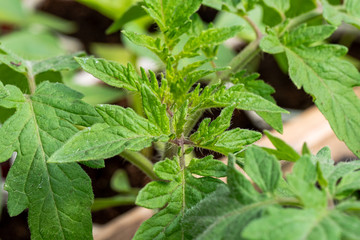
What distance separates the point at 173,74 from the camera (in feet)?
2.55

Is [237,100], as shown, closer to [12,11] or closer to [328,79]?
[328,79]

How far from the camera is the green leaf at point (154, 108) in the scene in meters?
0.67

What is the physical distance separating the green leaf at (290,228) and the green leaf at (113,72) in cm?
34

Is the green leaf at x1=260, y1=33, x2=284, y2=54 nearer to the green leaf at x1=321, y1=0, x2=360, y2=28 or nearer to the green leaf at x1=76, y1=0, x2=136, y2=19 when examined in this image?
the green leaf at x1=321, y1=0, x2=360, y2=28

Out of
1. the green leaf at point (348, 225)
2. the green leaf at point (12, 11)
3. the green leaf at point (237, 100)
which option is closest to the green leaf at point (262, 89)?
the green leaf at point (237, 100)

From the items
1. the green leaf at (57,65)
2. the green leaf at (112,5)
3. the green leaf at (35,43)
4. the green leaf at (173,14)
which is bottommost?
the green leaf at (35,43)

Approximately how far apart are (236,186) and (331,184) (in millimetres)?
117

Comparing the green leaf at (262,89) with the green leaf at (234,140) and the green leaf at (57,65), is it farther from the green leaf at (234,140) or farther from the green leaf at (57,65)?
the green leaf at (57,65)

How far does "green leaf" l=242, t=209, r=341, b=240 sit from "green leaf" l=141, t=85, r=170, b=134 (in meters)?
0.26

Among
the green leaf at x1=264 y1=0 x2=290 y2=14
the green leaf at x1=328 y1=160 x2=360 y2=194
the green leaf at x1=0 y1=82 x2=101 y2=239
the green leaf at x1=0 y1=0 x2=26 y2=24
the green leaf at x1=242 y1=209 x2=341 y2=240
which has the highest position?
the green leaf at x1=264 y1=0 x2=290 y2=14

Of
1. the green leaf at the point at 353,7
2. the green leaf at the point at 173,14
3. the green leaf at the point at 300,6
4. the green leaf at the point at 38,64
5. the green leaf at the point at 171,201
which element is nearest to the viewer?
the green leaf at the point at 171,201

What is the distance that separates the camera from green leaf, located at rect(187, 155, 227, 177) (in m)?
0.66

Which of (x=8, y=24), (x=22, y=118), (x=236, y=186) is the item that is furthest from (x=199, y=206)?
(x=8, y=24)

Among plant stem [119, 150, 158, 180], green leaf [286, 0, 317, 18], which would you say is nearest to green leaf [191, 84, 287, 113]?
plant stem [119, 150, 158, 180]
